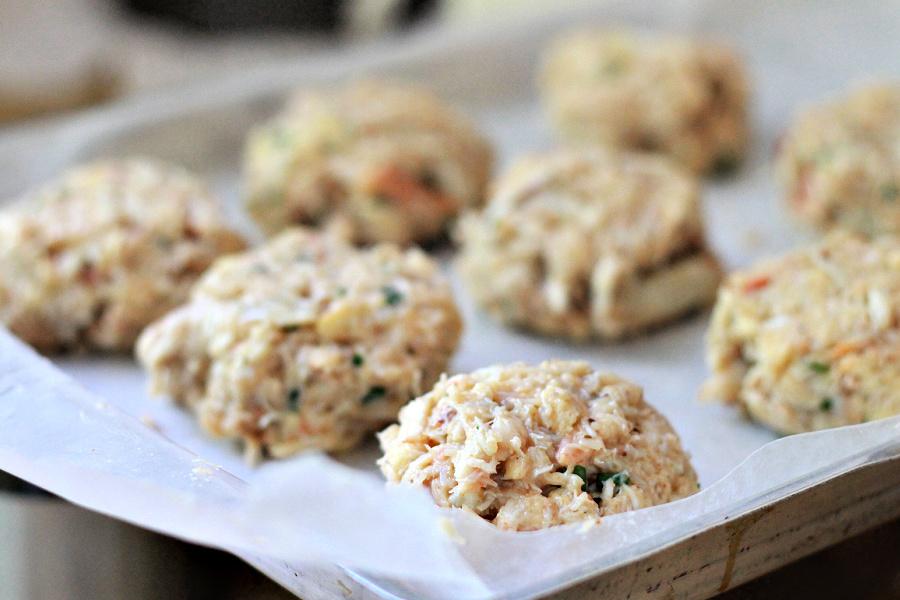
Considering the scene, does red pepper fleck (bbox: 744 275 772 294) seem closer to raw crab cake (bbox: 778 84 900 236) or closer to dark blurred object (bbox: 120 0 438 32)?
raw crab cake (bbox: 778 84 900 236)

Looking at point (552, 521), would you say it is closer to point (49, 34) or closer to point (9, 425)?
point (9, 425)

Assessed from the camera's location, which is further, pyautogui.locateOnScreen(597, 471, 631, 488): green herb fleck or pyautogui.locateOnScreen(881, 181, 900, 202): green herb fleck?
pyautogui.locateOnScreen(881, 181, 900, 202): green herb fleck

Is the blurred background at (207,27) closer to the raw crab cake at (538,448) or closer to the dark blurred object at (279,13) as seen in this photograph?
the dark blurred object at (279,13)

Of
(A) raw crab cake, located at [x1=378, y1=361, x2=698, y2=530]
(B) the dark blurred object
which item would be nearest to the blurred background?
(B) the dark blurred object

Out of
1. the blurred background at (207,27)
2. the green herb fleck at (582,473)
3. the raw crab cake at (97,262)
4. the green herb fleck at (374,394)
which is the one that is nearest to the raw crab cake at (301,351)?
the green herb fleck at (374,394)

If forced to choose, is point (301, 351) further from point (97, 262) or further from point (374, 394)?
point (97, 262)

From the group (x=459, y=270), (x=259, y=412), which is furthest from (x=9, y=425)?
(x=459, y=270)
